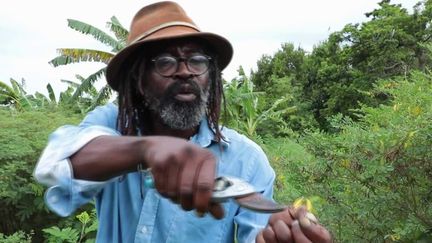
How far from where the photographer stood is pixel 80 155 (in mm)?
1385

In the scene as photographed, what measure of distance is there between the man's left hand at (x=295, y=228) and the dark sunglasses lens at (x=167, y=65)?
65cm

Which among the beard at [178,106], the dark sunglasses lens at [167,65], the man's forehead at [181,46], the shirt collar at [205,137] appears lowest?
the shirt collar at [205,137]

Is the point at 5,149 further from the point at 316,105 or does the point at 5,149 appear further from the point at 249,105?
the point at 316,105

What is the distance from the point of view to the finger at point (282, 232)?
1.34 meters

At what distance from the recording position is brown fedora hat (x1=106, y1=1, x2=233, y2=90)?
6.27 feet

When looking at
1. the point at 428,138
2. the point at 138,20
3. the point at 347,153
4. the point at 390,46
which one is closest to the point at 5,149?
the point at 347,153

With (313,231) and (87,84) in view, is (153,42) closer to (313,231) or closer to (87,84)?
(313,231)

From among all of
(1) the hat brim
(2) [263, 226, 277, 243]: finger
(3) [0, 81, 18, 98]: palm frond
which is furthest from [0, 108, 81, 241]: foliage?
(3) [0, 81, 18, 98]: palm frond

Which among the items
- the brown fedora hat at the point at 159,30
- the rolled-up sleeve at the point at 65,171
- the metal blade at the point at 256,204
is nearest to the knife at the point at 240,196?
the metal blade at the point at 256,204

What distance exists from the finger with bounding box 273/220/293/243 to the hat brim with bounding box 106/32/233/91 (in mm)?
743

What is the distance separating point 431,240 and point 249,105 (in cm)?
1051

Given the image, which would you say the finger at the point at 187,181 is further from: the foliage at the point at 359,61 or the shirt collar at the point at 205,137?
the foliage at the point at 359,61

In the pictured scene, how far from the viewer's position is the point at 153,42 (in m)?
1.94

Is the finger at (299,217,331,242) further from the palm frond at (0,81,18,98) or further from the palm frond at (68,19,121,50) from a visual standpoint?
the palm frond at (0,81,18,98)
